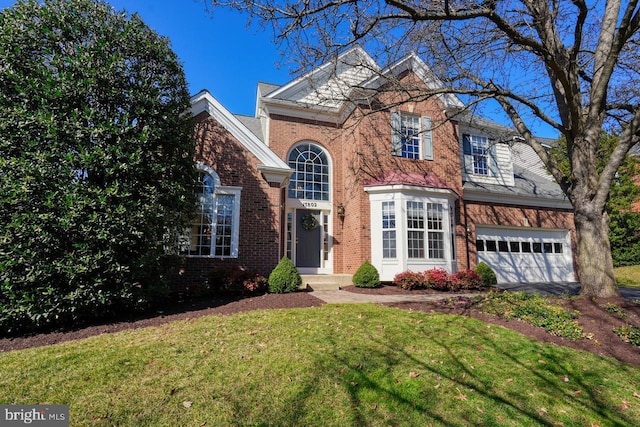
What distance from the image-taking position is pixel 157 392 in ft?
10.9

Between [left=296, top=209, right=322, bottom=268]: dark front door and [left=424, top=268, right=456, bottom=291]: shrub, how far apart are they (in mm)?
4144

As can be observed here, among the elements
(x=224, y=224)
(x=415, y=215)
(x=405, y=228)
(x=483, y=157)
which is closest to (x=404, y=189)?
(x=415, y=215)

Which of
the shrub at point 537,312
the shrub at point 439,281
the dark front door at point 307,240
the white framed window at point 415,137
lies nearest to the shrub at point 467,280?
the shrub at point 439,281

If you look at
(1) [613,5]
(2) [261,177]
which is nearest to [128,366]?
(2) [261,177]

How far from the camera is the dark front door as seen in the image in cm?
1239

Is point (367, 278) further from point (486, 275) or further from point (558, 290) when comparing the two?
point (558, 290)

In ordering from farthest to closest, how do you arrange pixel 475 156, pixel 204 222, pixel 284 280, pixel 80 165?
pixel 475 156
pixel 204 222
pixel 284 280
pixel 80 165

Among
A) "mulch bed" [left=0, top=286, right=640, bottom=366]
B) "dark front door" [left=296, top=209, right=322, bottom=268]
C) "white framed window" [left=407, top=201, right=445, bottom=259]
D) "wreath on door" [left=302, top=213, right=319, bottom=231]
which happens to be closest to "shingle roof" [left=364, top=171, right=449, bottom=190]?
"white framed window" [left=407, top=201, right=445, bottom=259]

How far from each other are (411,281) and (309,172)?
575cm

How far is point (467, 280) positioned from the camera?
426 inches

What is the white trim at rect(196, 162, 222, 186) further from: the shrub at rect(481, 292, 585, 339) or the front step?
the shrub at rect(481, 292, 585, 339)

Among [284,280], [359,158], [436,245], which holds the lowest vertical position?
[284,280]

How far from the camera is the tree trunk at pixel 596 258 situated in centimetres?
673

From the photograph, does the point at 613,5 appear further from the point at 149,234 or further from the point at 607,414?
the point at 149,234
